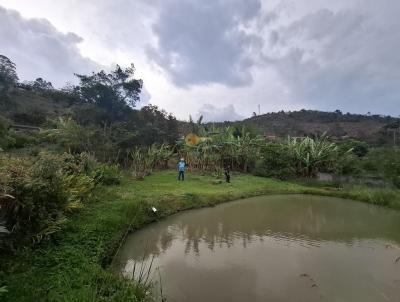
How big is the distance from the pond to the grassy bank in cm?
50

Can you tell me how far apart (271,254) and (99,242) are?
12.0 feet

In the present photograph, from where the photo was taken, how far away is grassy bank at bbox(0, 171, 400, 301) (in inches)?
184

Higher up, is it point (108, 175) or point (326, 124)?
point (326, 124)

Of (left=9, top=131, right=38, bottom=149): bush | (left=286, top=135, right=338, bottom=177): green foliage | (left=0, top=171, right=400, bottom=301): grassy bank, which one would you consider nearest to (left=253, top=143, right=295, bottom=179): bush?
(left=286, top=135, right=338, bottom=177): green foliage

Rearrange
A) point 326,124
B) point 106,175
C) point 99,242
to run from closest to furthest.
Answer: point 99,242 < point 106,175 < point 326,124

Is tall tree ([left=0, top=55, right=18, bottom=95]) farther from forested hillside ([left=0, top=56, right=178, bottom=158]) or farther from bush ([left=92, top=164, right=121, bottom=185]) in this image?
bush ([left=92, top=164, right=121, bottom=185])

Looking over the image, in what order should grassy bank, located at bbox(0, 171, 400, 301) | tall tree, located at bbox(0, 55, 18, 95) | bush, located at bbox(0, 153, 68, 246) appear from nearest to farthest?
grassy bank, located at bbox(0, 171, 400, 301), bush, located at bbox(0, 153, 68, 246), tall tree, located at bbox(0, 55, 18, 95)

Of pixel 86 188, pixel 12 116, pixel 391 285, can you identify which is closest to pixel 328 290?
pixel 391 285

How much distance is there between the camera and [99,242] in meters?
6.79

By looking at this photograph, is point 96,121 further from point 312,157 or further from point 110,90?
point 312,157

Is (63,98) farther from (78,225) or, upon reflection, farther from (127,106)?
(78,225)

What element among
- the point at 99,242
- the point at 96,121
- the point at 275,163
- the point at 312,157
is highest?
the point at 96,121

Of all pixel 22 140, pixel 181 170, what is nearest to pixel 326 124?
pixel 181 170

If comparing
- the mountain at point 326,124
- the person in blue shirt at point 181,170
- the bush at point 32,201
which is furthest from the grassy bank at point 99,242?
the mountain at point 326,124
